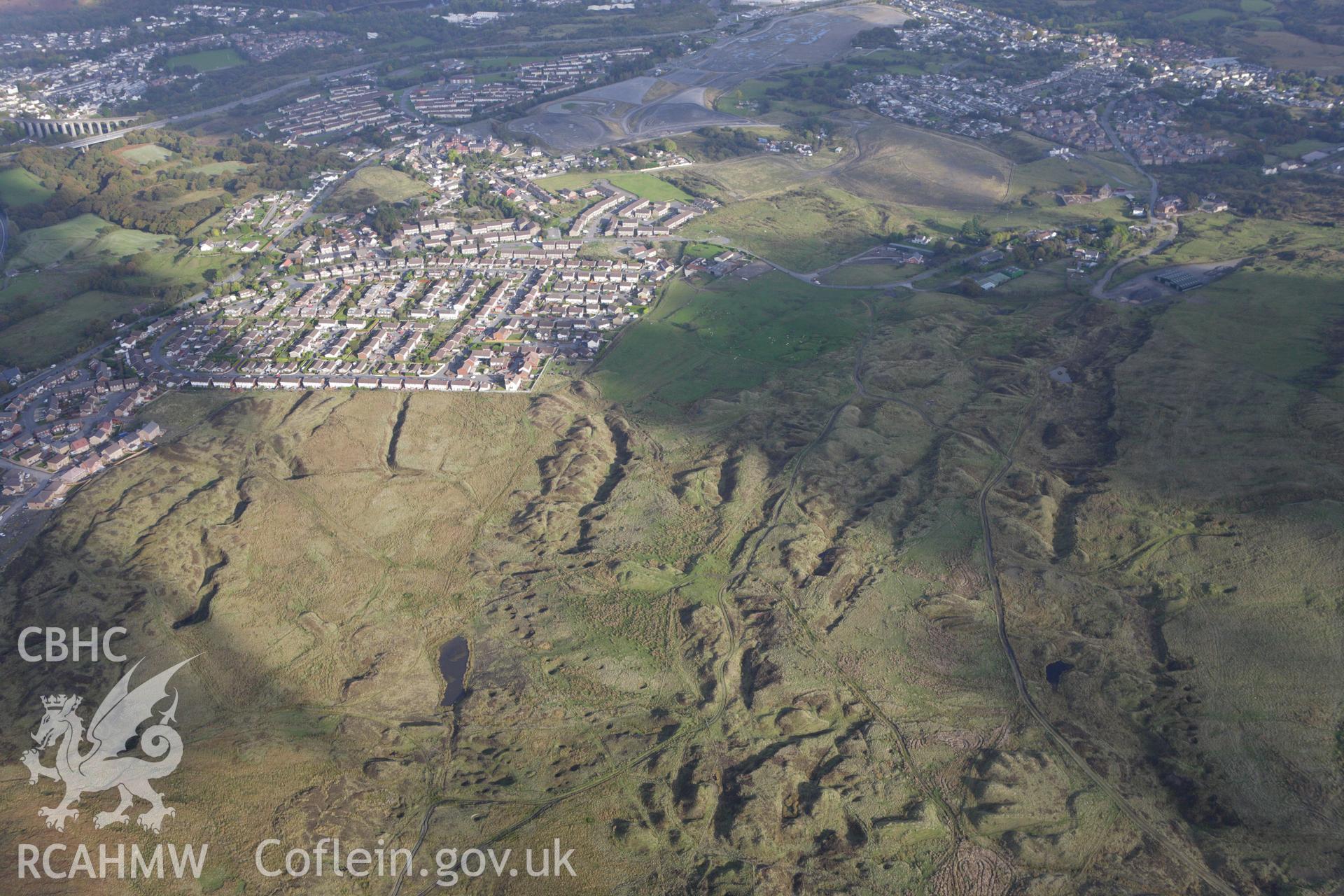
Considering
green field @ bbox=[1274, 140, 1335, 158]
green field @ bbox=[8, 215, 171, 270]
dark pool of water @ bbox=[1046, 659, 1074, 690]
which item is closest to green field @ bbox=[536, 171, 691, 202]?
green field @ bbox=[8, 215, 171, 270]

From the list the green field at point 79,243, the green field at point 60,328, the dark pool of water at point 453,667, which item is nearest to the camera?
the dark pool of water at point 453,667

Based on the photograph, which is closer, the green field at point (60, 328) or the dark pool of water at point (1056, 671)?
the dark pool of water at point (1056, 671)

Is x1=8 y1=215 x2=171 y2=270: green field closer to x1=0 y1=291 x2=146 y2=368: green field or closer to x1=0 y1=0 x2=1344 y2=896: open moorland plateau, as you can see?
x1=0 y1=0 x2=1344 y2=896: open moorland plateau

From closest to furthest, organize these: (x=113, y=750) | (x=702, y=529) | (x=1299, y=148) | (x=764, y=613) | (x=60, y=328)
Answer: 1. (x=113, y=750)
2. (x=764, y=613)
3. (x=702, y=529)
4. (x=60, y=328)
5. (x=1299, y=148)

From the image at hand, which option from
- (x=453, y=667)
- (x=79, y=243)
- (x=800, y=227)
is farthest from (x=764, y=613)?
(x=79, y=243)

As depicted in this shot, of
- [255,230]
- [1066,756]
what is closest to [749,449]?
[1066,756]

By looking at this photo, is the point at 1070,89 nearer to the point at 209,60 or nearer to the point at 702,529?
the point at 702,529

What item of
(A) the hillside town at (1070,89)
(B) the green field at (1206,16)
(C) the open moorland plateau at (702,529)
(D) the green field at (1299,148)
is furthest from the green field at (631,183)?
(B) the green field at (1206,16)

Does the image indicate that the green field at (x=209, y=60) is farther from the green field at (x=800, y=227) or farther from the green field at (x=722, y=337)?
the green field at (x=722, y=337)
